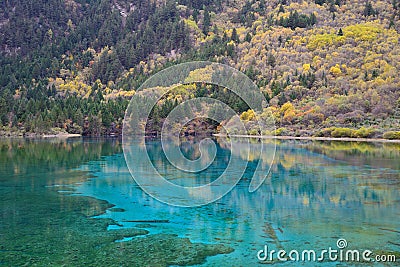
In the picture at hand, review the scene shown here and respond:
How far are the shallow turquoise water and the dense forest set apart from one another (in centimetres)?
3723

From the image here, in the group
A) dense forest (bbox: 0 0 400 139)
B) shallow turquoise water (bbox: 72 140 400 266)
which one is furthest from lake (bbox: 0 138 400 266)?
dense forest (bbox: 0 0 400 139)

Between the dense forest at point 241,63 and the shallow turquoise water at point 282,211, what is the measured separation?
122ft

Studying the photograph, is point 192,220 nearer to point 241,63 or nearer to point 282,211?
point 282,211

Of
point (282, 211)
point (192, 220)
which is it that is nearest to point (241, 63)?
point (282, 211)

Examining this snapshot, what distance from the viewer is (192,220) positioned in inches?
617

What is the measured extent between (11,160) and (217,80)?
75.6 meters

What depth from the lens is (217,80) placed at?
10750 centimetres

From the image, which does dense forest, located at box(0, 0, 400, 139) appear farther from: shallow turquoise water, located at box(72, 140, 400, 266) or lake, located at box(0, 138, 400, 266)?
lake, located at box(0, 138, 400, 266)

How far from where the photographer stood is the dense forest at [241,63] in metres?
77.1

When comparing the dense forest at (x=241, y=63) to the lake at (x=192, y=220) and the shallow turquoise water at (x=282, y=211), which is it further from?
the lake at (x=192, y=220)

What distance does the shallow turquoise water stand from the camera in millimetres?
12966

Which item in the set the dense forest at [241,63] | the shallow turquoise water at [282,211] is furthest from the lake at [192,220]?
the dense forest at [241,63]

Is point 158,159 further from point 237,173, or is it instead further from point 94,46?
point 94,46

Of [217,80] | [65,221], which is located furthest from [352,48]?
[65,221]
